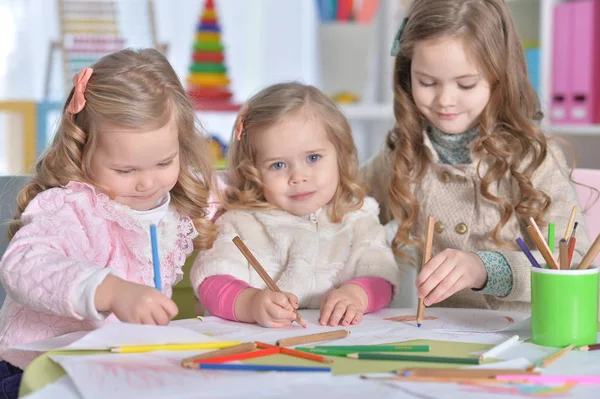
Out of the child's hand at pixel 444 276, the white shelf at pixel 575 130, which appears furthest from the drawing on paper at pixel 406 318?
the white shelf at pixel 575 130

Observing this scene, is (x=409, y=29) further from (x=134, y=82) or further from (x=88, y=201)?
(x=88, y=201)

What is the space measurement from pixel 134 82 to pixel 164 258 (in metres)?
0.27

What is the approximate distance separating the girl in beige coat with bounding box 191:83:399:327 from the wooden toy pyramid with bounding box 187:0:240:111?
5.34 feet

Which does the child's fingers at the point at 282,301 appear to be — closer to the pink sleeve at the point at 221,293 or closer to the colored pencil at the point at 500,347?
the pink sleeve at the point at 221,293

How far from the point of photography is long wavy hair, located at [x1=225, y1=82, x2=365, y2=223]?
1377 millimetres

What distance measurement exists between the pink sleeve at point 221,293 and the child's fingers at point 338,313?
14cm

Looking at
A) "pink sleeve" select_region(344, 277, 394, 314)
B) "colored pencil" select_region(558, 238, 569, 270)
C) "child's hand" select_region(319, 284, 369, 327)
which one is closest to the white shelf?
"pink sleeve" select_region(344, 277, 394, 314)

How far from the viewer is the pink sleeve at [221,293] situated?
3.87 ft

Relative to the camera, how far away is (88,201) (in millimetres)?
1187

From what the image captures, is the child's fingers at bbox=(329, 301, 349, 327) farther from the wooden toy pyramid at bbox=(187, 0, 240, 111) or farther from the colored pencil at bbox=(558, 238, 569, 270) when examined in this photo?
the wooden toy pyramid at bbox=(187, 0, 240, 111)

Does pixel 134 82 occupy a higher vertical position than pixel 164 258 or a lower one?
higher

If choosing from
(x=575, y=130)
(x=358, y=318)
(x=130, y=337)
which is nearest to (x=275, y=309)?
(x=358, y=318)

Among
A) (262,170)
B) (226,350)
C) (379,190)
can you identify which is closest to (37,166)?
(262,170)

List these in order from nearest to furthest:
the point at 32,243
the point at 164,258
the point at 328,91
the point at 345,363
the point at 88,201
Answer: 1. the point at 345,363
2. the point at 32,243
3. the point at 88,201
4. the point at 164,258
5. the point at 328,91
